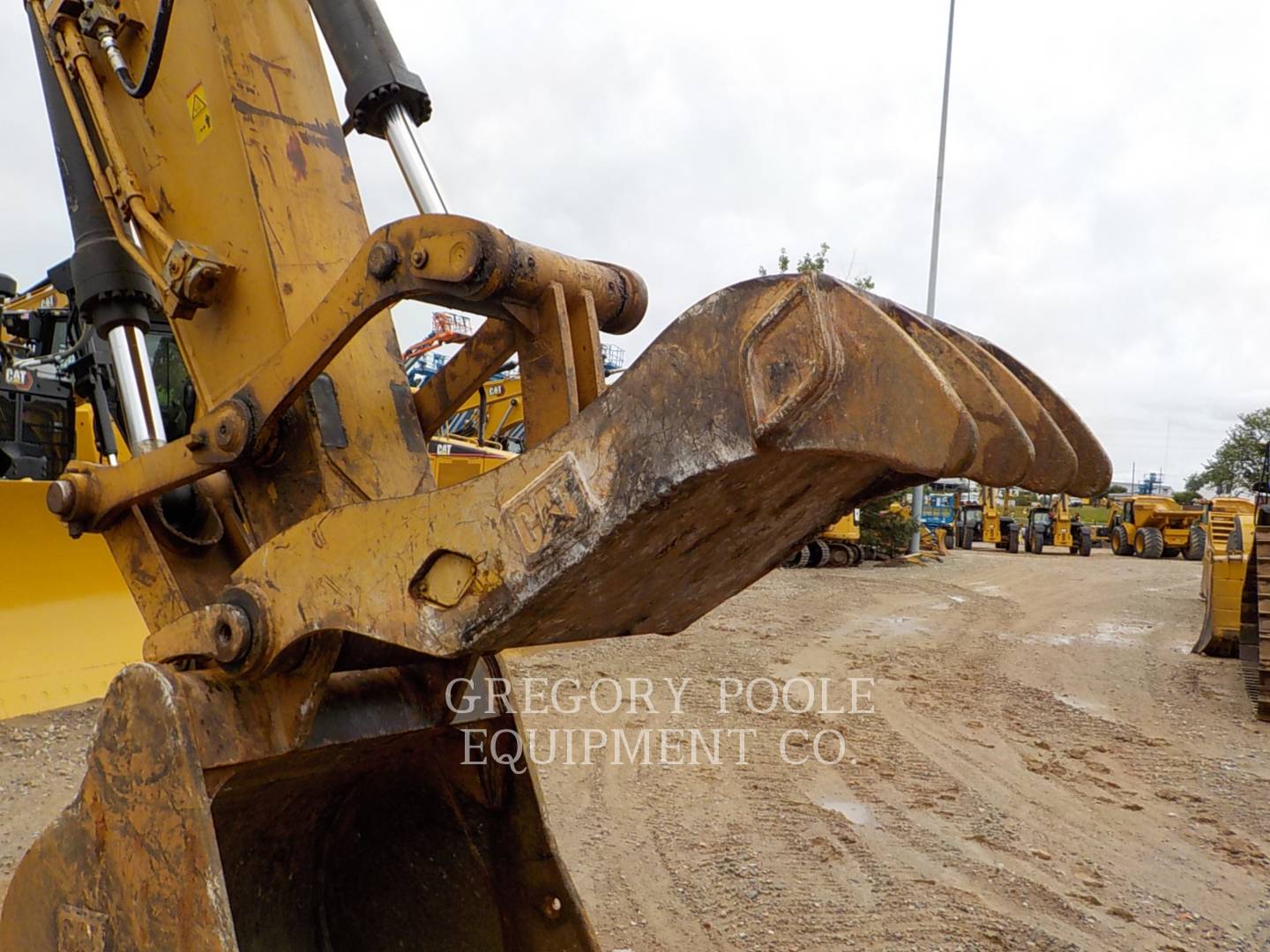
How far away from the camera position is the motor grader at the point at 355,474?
4.23 ft

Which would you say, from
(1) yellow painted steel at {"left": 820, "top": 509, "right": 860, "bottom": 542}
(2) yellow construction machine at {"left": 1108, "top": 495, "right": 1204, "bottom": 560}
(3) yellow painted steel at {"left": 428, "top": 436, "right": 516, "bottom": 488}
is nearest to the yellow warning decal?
(3) yellow painted steel at {"left": 428, "top": 436, "right": 516, "bottom": 488}

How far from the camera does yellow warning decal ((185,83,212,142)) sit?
2131 millimetres

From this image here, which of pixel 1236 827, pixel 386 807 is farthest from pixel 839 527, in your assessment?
pixel 386 807

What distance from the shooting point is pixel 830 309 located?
1.21m

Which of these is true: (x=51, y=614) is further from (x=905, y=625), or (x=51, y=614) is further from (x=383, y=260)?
(x=905, y=625)

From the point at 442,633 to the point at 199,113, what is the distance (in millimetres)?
1440

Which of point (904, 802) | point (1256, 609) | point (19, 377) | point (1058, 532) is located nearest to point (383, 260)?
point (904, 802)

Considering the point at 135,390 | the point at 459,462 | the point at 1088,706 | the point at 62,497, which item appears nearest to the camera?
the point at 62,497

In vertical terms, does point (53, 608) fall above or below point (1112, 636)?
above

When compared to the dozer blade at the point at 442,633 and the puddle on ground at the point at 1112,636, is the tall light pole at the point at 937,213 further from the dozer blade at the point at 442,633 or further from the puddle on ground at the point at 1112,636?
the dozer blade at the point at 442,633

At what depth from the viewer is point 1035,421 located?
138cm

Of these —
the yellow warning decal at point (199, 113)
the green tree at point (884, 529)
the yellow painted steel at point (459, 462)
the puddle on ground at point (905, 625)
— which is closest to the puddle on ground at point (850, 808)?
the yellow painted steel at point (459, 462)

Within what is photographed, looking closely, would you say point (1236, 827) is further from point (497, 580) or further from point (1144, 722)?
point (497, 580)

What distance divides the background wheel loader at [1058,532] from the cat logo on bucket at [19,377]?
24011 millimetres
